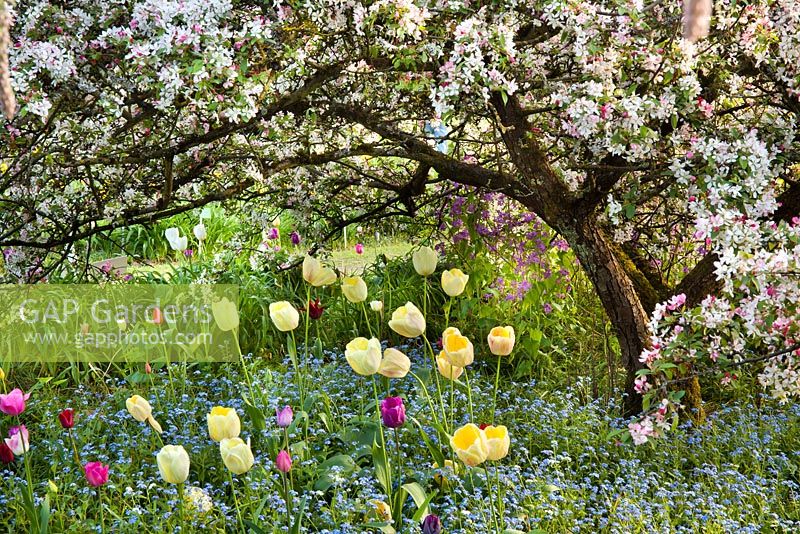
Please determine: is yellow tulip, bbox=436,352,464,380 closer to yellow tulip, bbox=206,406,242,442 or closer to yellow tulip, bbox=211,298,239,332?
yellow tulip, bbox=206,406,242,442

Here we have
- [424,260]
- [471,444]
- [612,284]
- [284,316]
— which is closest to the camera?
[471,444]

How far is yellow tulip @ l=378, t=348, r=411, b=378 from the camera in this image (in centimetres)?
217

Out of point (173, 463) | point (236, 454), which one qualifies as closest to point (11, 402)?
point (173, 463)

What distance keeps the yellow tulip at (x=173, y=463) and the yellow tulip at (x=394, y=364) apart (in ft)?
1.81

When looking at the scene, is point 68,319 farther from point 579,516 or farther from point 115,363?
point 579,516

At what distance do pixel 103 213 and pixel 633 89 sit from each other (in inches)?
87.5

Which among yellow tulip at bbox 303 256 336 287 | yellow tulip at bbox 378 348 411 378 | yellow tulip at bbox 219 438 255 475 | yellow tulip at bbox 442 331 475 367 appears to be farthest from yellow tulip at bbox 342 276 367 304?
yellow tulip at bbox 219 438 255 475

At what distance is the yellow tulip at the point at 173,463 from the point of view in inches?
73.3

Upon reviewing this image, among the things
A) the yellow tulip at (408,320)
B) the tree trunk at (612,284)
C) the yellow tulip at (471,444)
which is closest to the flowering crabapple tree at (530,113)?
the tree trunk at (612,284)

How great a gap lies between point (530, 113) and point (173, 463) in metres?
1.81

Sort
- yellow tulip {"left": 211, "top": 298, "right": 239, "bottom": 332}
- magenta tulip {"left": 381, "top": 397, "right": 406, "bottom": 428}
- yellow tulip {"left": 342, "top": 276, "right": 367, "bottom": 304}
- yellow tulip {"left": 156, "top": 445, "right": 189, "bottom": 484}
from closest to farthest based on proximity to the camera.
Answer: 1. yellow tulip {"left": 156, "top": 445, "right": 189, "bottom": 484}
2. magenta tulip {"left": 381, "top": 397, "right": 406, "bottom": 428}
3. yellow tulip {"left": 211, "top": 298, "right": 239, "bottom": 332}
4. yellow tulip {"left": 342, "top": 276, "right": 367, "bottom": 304}

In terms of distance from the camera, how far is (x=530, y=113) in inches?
122

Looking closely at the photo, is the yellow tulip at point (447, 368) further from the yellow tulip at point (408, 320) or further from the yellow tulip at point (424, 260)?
the yellow tulip at point (424, 260)

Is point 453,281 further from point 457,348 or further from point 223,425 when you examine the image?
point 223,425
